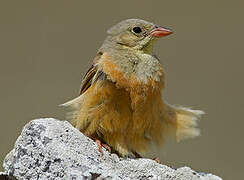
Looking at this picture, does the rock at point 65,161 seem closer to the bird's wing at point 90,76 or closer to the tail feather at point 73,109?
the tail feather at point 73,109

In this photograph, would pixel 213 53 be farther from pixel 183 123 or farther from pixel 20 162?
pixel 20 162

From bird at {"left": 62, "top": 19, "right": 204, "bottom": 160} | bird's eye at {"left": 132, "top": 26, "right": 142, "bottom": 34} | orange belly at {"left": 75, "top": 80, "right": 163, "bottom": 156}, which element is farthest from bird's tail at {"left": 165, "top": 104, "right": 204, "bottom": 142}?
bird's eye at {"left": 132, "top": 26, "right": 142, "bottom": 34}

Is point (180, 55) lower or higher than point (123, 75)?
lower

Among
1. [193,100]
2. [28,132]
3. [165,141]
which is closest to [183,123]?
[165,141]

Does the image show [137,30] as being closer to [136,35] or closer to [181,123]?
[136,35]

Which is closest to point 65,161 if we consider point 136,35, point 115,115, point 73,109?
point 115,115

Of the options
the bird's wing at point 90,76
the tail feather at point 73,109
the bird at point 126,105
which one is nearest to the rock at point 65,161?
the bird at point 126,105

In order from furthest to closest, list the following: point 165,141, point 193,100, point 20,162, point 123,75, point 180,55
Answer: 1. point 180,55
2. point 193,100
3. point 165,141
4. point 123,75
5. point 20,162
